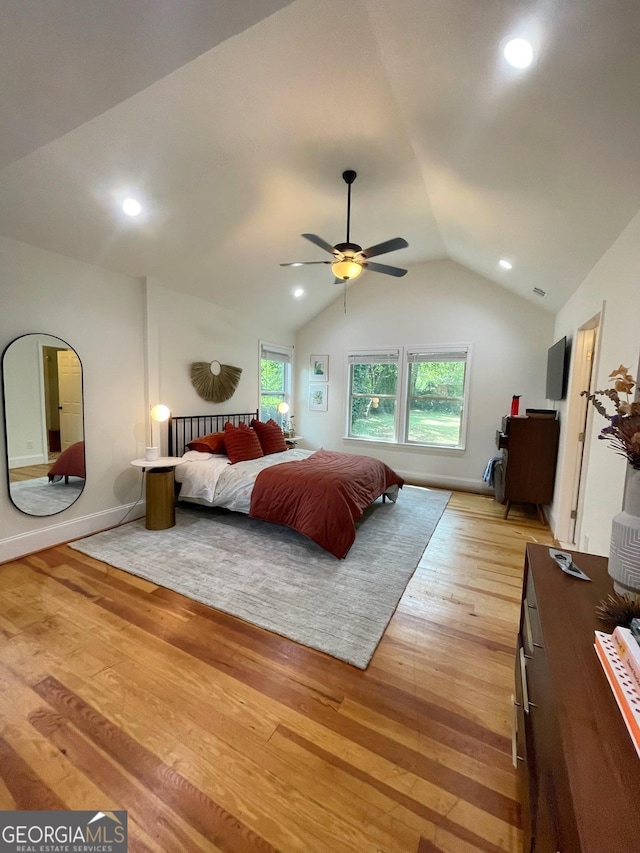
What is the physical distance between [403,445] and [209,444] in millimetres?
3002

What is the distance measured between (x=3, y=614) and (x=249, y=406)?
3734 millimetres

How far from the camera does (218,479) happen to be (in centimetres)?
366

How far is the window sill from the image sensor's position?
5174 mm

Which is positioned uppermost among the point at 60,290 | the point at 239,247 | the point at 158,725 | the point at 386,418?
the point at 239,247

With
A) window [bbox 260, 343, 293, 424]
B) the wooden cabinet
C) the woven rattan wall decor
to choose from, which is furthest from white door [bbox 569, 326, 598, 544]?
window [bbox 260, 343, 293, 424]

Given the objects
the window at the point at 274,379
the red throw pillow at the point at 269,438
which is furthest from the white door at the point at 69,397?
the window at the point at 274,379

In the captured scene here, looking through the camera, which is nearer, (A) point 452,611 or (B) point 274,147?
(A) point 452,611

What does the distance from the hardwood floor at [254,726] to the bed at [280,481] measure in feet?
3.00

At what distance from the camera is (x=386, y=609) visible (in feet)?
7.50

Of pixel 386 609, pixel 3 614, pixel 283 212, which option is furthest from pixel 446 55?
pixel 3 614

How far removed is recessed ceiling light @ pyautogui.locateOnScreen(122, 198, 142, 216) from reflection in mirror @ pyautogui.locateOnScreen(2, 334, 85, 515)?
129cm

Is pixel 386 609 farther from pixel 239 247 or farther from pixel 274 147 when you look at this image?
pixel 239 247

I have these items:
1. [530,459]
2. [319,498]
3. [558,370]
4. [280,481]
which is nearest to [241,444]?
[280,481]

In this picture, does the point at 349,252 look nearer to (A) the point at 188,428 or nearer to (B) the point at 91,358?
(B) the point at 91,358
